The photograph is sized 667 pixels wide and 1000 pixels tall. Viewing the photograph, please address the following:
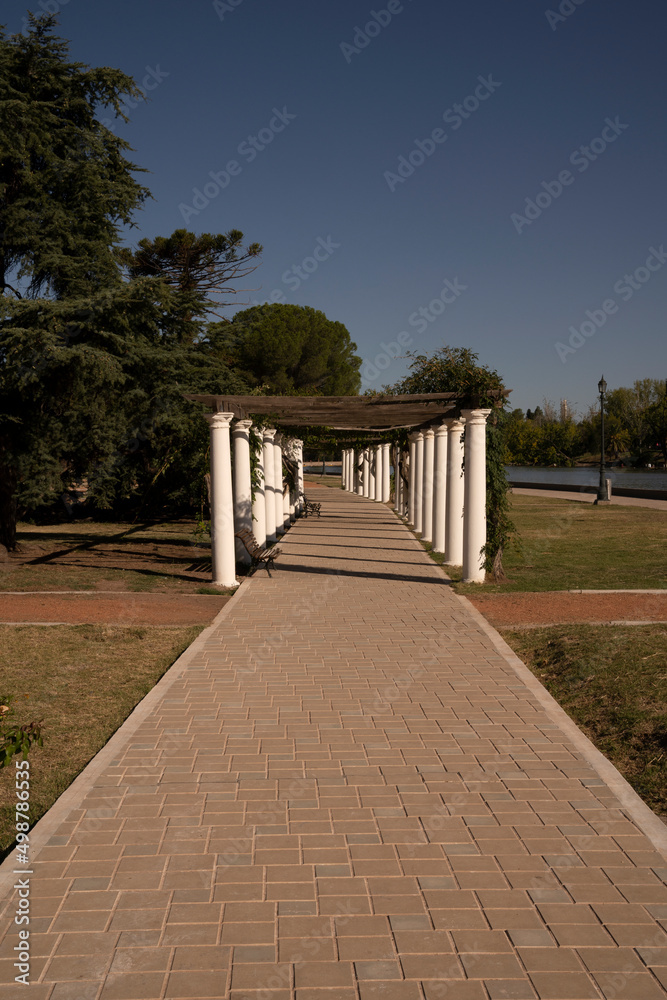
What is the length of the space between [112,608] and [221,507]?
109 inches

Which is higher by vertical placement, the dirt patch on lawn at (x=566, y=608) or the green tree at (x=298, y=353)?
the green tree at (x=298, y=353)

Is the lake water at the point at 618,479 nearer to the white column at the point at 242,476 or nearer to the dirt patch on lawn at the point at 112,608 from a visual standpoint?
the white column at the point at 242,476

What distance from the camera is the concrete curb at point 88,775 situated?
371 cm

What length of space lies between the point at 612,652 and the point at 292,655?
3272mm

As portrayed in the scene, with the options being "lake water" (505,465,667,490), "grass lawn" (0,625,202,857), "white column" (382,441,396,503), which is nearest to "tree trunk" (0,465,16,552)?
"grass lawn" (0,625,202,857)

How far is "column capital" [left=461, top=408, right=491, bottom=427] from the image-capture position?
11.6m

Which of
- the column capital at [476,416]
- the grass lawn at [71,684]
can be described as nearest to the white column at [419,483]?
the column capital at [476,416]

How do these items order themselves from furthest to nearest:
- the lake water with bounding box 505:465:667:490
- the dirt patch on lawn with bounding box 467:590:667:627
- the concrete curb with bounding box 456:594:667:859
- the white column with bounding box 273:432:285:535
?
1. the lake water with bounding box 505:465:667:490
2. the white column with bounding box 273:432:285:535
3. the dirt patch on lawn with bounding box 467:590:667:627
4. the concrete curb with bounding box 456:594:667:859

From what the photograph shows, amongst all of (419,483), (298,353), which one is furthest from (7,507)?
(298,353)

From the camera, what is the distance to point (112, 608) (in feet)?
33.3

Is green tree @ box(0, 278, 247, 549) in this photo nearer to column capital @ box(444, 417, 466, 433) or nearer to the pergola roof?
the pergola roof

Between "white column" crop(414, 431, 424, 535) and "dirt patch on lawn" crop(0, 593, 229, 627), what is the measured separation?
912cm

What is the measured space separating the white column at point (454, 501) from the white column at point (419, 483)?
191 inches

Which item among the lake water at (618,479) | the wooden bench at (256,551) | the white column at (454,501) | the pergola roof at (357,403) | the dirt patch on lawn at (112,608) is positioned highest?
the pergola roof at (357,403)
